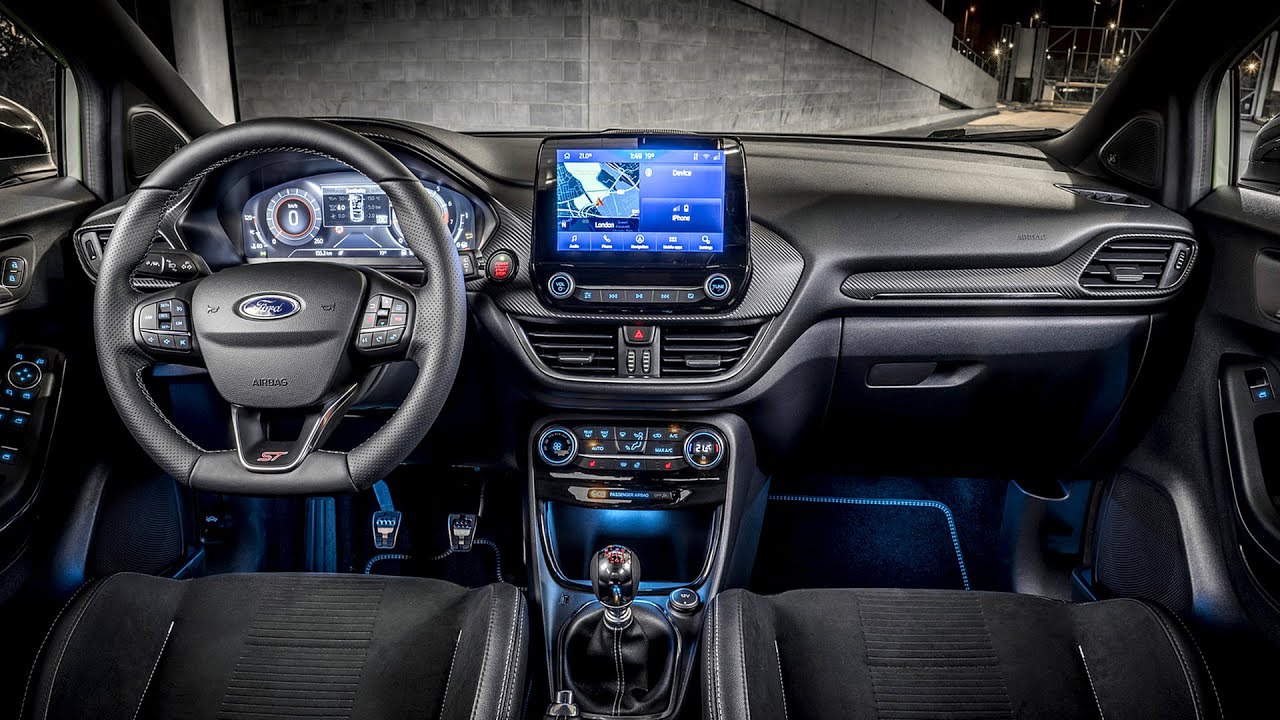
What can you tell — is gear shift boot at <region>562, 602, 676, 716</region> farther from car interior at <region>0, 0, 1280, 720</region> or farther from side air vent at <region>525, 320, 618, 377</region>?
side air vent at <region>525, 320, 618, 377</region>

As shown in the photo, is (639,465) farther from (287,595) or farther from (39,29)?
(39,29)

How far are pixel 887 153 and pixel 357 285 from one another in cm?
149

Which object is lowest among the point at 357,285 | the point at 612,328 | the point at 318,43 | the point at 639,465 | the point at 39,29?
the point at 639,465

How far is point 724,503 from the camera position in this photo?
210cm

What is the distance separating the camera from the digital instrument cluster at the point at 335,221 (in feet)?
6.31

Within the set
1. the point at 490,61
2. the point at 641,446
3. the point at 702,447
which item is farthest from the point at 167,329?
the point at 490,61

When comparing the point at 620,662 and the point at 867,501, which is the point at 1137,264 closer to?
the point at 867,501

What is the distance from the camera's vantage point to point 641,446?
2.06 metres

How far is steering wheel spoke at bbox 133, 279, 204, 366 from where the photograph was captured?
4.68 feet

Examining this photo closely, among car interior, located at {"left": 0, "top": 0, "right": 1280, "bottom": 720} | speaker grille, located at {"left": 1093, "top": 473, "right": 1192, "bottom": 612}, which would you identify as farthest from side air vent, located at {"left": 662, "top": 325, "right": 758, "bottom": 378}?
speaker grille, located at {"left": 1093, "top": 473, "right": 1192, "bottom": 612}

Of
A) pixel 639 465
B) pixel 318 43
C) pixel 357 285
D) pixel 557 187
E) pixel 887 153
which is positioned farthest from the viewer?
pixel 318 43

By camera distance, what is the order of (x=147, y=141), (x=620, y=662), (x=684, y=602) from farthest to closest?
(x=147, y=141) < (x=684, y=602) < (x=620, y=662)

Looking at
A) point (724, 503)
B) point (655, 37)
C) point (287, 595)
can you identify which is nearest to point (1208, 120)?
point (724, 503)

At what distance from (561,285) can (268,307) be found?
0.66 m
